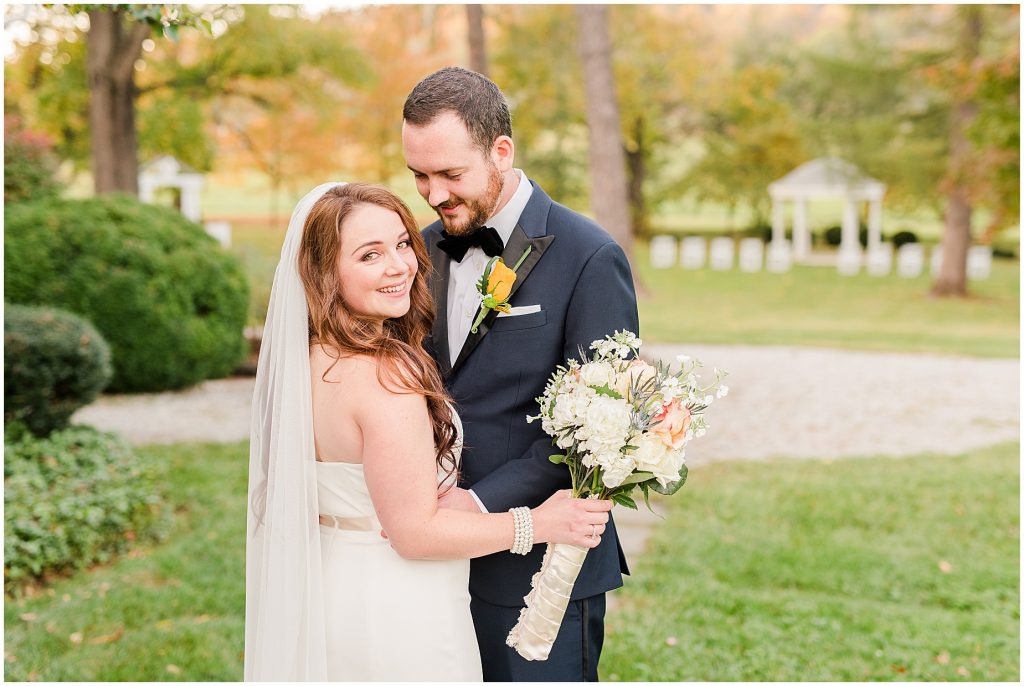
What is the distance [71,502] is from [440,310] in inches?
160

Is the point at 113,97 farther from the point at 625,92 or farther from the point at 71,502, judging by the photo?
the point at 625,92

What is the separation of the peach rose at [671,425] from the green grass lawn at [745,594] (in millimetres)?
2586

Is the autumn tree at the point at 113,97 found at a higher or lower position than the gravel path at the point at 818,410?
higher

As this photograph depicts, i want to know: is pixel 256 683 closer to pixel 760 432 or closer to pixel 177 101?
pixel 760 432

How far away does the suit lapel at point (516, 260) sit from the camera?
2.69 m

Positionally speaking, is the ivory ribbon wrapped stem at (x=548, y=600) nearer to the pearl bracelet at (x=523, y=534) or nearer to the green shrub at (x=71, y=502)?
the pearl bracelet at (x=523, y=534)

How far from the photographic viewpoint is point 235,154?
33.8 meters

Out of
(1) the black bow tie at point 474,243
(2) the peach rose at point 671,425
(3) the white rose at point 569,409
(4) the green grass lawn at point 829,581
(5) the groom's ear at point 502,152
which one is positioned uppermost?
(5) the groom's ear at point 502,152

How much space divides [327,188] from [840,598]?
4.15m

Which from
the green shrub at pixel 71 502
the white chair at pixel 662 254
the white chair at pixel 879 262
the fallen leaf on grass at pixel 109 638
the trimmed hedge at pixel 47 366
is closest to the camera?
the fallen leaf on grass at pixel 109 638

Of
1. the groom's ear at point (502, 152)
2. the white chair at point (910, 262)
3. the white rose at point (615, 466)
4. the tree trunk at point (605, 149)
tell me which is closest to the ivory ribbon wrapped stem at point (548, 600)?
the white rose at point (615, 466)

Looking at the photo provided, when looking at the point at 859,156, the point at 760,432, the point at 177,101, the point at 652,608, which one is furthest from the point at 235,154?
the point at 652,608

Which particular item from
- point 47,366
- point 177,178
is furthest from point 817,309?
point 177,178

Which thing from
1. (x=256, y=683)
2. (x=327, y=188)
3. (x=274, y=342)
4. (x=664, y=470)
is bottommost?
(x=256, y=683)
